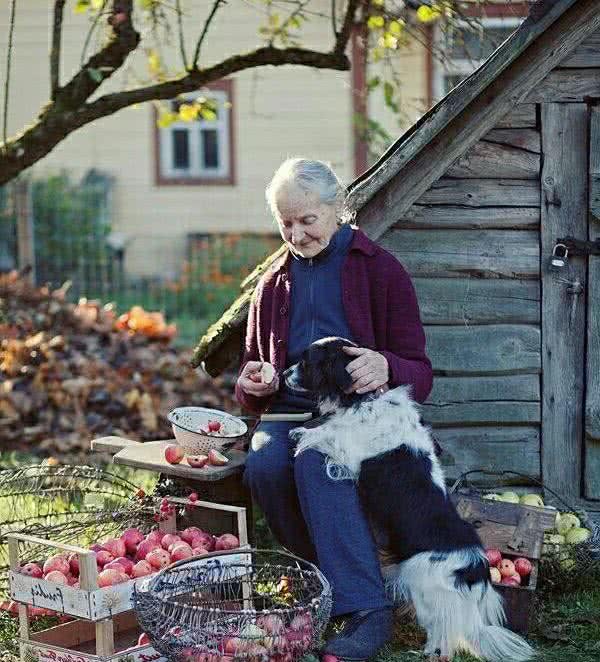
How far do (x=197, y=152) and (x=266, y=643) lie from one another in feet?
46.6

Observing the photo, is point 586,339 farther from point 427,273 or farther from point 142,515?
point 142,515

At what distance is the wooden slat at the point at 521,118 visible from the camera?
521 cm

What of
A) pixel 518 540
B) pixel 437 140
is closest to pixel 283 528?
pixel 518 540

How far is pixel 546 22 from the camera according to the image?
495 cm

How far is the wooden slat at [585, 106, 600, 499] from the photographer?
5168 millimetres

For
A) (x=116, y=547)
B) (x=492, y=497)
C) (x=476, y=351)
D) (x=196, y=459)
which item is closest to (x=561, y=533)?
(x=492, y=497)

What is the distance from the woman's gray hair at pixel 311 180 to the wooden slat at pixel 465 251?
960mm

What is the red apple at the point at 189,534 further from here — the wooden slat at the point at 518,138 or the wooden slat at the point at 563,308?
the wooden slat at the point at 518,138

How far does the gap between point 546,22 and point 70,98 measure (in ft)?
8.13

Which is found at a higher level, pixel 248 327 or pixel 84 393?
pixel 248 327

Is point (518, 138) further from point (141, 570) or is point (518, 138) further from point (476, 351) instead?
point (141, 570)

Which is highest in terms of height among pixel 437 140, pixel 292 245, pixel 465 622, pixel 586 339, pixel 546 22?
pixel 546 22

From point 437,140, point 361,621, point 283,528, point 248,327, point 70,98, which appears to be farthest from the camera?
point 70,98

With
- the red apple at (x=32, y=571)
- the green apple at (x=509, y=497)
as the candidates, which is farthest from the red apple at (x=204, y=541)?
the green apple at (x=509, y=497)
